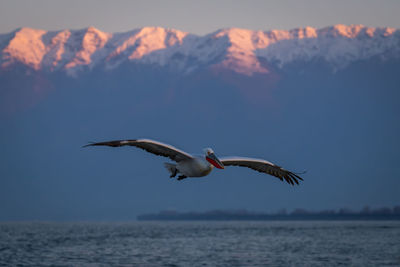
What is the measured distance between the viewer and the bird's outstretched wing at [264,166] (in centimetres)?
2386

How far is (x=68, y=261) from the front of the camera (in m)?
69.9

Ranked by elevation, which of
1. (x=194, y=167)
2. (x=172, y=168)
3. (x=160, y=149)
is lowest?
(x=194, y=167)

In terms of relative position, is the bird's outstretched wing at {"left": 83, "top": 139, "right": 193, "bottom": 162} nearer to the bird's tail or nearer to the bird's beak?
the bird's tail

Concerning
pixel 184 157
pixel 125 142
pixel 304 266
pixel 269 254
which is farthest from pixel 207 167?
pixel 269 254

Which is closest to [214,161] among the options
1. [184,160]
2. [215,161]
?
[215,161]

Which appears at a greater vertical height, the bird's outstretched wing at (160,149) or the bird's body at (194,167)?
the bird's outstretched wing at (160,149)

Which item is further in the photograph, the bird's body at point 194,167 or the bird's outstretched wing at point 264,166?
the bird's outstretched wing at point 264,166

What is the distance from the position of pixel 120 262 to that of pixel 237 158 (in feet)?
152

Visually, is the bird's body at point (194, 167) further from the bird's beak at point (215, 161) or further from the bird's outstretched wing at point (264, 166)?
the bird's outstretched wing at point (264, 166)

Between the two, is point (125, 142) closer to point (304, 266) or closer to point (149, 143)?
point (149, 143)

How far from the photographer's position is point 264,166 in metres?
24.7

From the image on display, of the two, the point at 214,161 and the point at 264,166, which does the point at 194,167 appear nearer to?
the point at 214,161

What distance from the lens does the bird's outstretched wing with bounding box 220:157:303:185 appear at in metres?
23.9

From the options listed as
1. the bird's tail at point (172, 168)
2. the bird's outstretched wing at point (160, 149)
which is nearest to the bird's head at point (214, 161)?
the bird's outstretched wing at point (160, 149)
